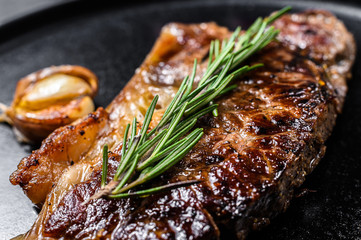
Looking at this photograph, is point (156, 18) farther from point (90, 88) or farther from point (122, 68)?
point (90, 88)

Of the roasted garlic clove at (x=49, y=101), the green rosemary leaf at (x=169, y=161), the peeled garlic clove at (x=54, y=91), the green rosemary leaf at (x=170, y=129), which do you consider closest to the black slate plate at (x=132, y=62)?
the roasted garlic clove at (x=49, y=101)

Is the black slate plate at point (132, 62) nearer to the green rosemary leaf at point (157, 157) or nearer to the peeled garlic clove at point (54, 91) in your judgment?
the peeled garlic clove at point (54, 91)

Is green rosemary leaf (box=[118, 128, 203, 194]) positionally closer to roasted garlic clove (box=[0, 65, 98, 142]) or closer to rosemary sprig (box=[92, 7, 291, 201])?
rosemary sprig (box=[92, 7, 291, 201])

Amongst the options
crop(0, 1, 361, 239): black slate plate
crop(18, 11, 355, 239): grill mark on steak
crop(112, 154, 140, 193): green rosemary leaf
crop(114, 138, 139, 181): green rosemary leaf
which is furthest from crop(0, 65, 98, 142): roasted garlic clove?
crop(112, 154, 140, 193): green rosemary leaf

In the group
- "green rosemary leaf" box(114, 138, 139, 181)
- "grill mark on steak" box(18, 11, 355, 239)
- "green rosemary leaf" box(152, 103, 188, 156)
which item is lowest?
"grill mark on steak" box(18, 11, 355, 239)

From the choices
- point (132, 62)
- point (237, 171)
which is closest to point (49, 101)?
point (132, 62)

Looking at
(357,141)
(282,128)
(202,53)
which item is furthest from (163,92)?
(357,141)
